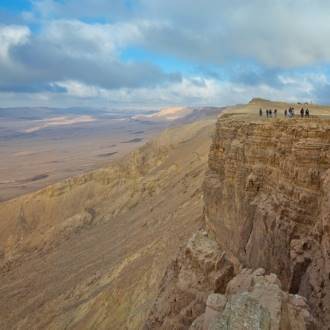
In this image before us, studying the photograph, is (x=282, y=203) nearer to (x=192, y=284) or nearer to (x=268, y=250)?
(x=268, y=250)

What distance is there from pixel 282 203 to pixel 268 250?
1.68 m

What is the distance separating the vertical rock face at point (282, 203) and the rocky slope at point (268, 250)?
0.03m

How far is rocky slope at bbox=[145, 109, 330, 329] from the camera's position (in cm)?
1060

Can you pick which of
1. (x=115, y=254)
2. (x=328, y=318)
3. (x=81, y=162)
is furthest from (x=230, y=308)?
(x=81, y=162)

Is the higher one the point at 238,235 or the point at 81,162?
the point at 238,235

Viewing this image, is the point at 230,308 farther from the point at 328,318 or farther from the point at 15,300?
the point at 15,300

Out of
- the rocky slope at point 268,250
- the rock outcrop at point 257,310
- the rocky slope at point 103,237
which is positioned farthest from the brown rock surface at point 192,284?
the rocky slope at point 103,237

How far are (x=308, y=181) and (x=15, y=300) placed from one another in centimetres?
3106

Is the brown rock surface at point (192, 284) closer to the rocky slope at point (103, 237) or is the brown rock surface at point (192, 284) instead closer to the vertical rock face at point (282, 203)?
the vertical rock face at point (282, 203)

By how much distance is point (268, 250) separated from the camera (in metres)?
16.3

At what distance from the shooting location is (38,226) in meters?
60.8

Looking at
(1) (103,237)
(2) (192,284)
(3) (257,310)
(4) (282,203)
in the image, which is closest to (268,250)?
(4) (282,203)

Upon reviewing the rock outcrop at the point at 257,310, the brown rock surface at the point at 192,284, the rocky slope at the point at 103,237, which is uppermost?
the rock outcrop at the point at 257,310

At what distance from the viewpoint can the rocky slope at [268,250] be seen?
1060cm
